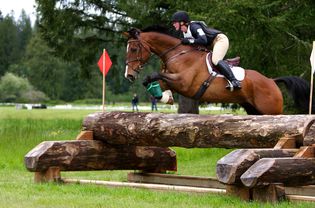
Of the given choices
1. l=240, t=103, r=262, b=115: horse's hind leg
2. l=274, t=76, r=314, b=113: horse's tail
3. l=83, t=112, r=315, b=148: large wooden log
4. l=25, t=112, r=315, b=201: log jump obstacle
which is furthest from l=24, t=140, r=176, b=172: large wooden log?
l=274, t=76, r=314, b=113: horse's tail

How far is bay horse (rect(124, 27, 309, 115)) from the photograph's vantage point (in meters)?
9.46

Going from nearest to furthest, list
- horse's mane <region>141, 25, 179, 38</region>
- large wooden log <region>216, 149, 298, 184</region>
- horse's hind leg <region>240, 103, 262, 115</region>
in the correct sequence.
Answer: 1. large wooden log <region>216, 149, 298, 184</region>
2. horse's mane <region>141, 25, 179, 38</region>
3. horse's hind leg <region>240, 103, 262, 115</region>

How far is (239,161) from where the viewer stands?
700 centimetres

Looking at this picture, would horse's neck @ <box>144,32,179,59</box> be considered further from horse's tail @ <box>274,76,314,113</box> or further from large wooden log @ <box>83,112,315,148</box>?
horse's tail @ <box>274,76,314,113</box>

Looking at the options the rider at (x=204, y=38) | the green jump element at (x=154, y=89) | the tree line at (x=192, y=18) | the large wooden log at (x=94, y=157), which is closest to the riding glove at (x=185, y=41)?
the rider at (x=204, y=38)

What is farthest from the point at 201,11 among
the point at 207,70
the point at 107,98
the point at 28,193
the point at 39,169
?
the point at 107,98

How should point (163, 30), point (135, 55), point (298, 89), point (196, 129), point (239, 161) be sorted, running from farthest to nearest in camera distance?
point (298, 89) < point (163, 30) < point (135, 55) < point (196, 129) < point (239, 161)

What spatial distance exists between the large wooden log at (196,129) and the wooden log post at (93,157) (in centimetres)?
26

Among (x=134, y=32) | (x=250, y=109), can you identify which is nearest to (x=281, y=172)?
(x=250, y=109)

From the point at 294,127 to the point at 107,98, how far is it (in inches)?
2974

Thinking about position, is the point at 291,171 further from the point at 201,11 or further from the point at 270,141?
A: the point at 201,11

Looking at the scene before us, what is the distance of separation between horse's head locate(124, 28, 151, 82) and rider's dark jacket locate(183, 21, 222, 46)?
63 centimetres

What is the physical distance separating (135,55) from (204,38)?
3.21 feet

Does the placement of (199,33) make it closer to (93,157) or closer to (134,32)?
(134,32)
